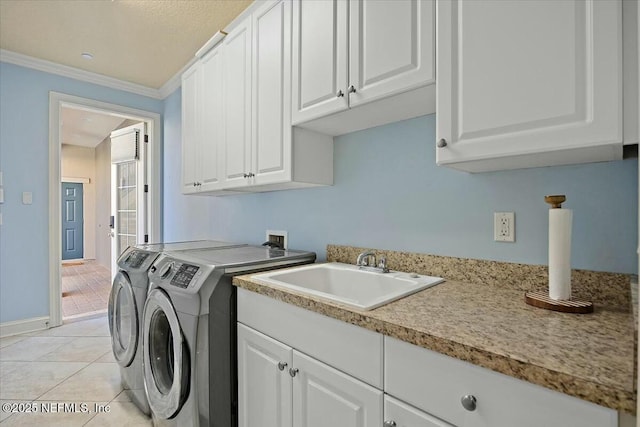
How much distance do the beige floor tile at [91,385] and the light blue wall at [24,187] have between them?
1.30m

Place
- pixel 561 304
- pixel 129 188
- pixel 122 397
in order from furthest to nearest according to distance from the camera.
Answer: pixel 129 188 → pixel 122 397 → pixel 561 304

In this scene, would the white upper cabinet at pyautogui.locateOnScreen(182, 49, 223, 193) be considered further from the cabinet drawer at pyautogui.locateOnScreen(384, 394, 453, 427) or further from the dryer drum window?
the cabinet drawer at pyautogui.locateOnScreen(384, 394, 453, 427)

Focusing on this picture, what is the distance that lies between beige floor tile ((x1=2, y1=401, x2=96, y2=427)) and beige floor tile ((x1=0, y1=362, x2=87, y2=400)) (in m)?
0.18

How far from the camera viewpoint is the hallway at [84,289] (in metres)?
3.80

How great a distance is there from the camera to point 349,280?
158cm

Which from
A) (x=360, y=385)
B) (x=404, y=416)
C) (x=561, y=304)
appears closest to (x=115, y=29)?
(x=360, y=385)

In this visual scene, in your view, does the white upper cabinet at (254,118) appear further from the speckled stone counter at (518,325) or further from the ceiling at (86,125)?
the ceiling at (86,125)

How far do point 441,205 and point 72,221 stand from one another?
8855 millimetres

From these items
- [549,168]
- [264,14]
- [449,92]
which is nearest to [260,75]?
[264,14]

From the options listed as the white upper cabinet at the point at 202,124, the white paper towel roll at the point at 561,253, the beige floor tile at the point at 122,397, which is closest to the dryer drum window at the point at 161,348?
the beige floor tile at the point at 122,397

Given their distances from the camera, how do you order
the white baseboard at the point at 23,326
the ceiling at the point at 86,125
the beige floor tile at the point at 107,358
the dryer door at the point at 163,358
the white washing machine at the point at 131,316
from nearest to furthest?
the dryer door at the point at 163,358
the white washing machine at the point at 131,316
the beige floor tile at the point at 107,358
the white baseboard at the point at 23,326
the ceiling at the point at 86,125

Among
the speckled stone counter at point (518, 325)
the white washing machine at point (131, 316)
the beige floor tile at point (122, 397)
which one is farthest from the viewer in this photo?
the beige floor tile at point (122, 397)

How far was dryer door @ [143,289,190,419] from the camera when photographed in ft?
4.67

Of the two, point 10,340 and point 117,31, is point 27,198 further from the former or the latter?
point 117,31
